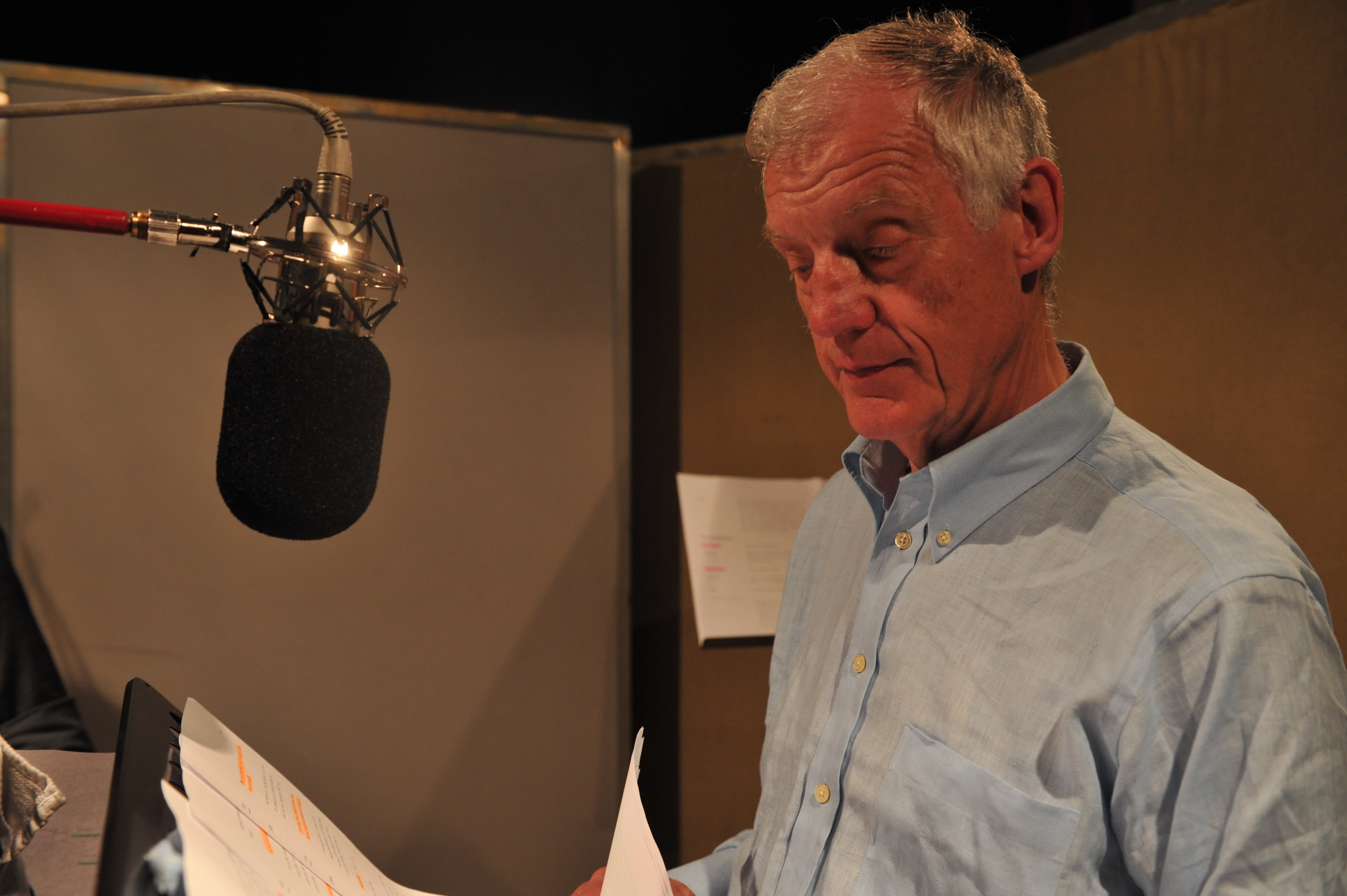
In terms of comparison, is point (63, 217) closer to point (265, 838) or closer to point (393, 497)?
point (265, 838)

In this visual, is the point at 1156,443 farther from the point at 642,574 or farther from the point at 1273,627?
the point at 642,574

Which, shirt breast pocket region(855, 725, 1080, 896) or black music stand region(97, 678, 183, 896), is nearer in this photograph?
black music stand region(97, 678, 183, 896)

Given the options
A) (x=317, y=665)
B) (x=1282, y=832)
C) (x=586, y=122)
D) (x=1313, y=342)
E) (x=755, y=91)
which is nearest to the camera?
(x=1282, y=832)

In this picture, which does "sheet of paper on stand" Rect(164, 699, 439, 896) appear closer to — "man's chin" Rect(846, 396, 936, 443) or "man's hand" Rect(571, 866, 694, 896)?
"man's hand" Rect(571, 866, 694, 896)

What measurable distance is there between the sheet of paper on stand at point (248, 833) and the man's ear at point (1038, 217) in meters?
0.77

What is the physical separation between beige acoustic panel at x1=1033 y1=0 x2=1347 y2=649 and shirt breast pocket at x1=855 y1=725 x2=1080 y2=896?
2.44 feet

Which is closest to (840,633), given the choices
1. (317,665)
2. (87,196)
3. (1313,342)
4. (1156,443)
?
(1156,443)

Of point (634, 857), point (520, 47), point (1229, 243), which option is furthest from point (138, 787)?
point (520, 47)

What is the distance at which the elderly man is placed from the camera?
63 centimetres

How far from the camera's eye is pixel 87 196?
161 centimetres

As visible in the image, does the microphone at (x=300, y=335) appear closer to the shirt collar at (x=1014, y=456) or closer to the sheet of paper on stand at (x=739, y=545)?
the shirt collar at (x=1014, y=456)

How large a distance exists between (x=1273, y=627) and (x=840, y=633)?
42 centimetres

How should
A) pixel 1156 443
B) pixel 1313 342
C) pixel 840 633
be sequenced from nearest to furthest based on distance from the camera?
pixel 1156 443, pixel 840 633, pixel 1313 342

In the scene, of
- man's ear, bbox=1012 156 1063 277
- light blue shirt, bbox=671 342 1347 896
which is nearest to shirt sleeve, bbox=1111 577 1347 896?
light blue shirt, bbox=671 342 1347 896
